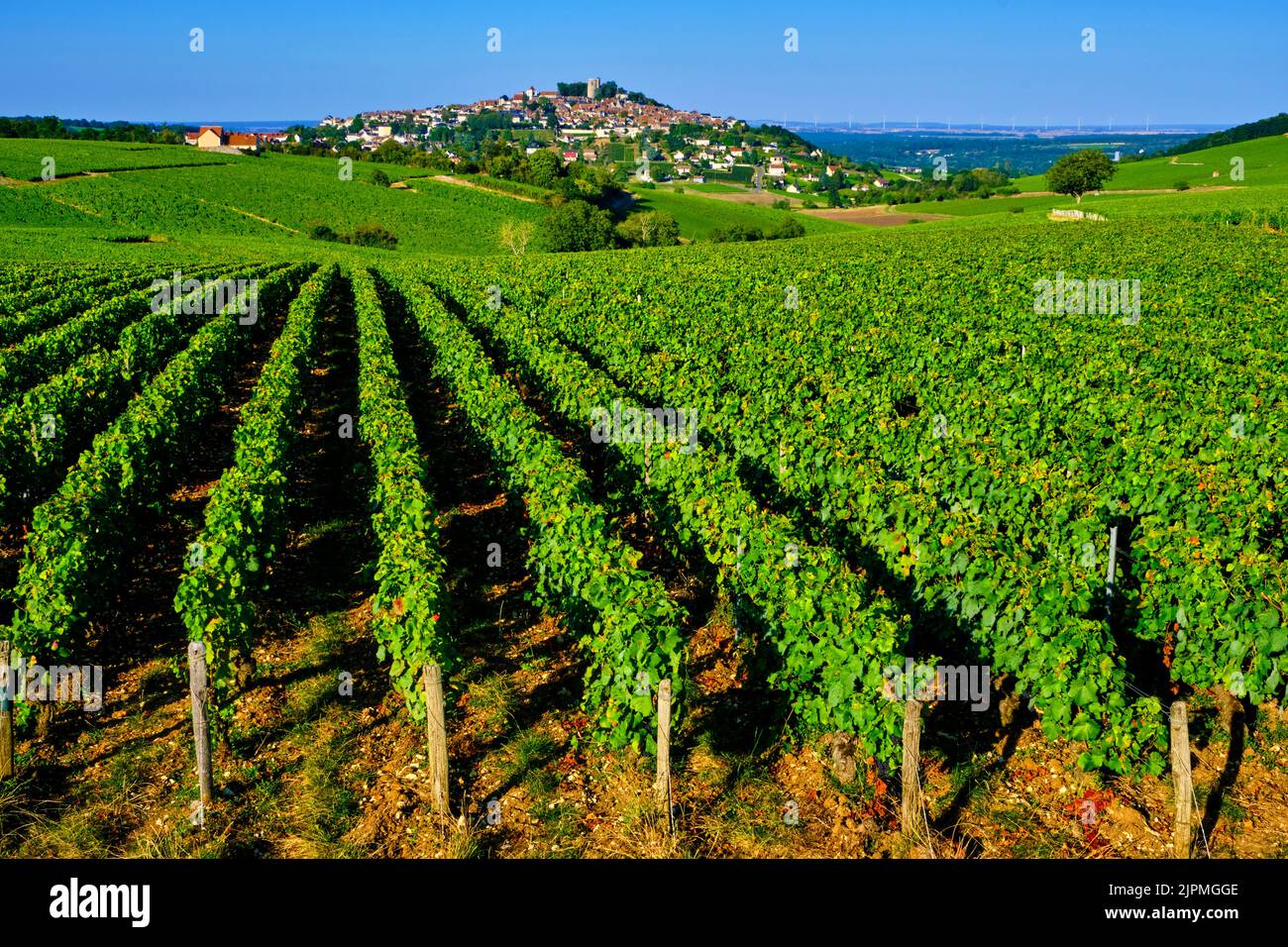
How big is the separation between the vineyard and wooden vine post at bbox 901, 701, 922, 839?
0.11ft

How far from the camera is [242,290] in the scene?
3253 centimetres

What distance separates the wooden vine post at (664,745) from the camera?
6.97 m

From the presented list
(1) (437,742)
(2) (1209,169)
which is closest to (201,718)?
(1) (437,742)

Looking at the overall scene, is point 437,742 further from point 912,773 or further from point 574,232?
point 574,232

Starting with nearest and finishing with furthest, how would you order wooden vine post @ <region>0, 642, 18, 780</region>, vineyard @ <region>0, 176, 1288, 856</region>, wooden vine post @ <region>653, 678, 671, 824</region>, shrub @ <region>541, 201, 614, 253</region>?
wooden vine post @ <region>653, 678, 671, 824</region> < vineyard @ <region>0, 176, 1288, 856</region> < wooden vine post @ <region>0, 642, 18, 780</region> < shrub @ <region>541, 201, 614, 253</region>

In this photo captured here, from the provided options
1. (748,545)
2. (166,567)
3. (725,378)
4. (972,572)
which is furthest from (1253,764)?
(166,567)

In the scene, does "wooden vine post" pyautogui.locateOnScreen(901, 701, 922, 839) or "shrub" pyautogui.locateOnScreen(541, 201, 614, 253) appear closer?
"wooden vine post" pyautogui.locateOnScreen(901, 701, 922, 839)

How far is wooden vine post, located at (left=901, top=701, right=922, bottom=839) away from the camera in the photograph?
6.71 m

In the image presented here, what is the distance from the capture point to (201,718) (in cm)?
726

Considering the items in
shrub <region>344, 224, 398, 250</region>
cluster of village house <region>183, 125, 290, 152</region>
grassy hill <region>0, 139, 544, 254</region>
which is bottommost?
shrub <region>344, 224, 398, 250</region>

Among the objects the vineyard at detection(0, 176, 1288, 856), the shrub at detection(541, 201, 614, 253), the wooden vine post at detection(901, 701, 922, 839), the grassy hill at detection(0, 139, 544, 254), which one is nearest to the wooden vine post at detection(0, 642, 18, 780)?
the vineyard at detection(0, 176, 1288, 856)

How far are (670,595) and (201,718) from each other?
16.5 ft

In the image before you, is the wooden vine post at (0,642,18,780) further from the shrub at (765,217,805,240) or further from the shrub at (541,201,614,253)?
the shrub at (765,217,805,240)
